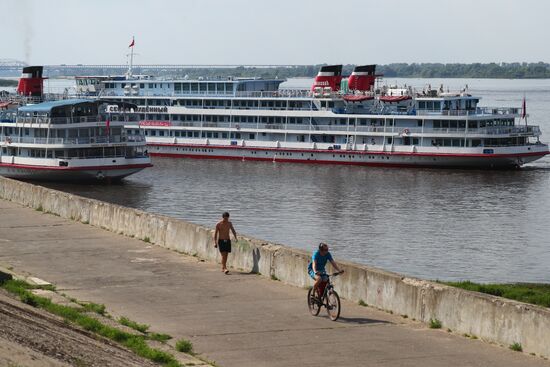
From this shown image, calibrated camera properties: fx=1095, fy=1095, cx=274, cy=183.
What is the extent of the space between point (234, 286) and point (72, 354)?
7470 mm

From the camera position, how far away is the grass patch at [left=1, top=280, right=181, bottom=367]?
15.2m

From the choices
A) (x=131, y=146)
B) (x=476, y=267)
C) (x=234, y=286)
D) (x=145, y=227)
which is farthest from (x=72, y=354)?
(x=131, y=146)

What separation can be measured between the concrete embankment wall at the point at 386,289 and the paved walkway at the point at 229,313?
222mm

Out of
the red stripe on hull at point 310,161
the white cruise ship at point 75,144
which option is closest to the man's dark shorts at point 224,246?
the white cruise ship at point 75,144

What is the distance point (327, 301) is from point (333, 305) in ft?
0.50

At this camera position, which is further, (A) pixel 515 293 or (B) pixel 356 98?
(B) pixel 356 98

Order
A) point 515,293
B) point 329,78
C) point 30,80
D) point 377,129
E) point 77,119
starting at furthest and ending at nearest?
1. point 329,78
2. point 30,80
3. point 377,129
4. point 77,119
5. point 515,293

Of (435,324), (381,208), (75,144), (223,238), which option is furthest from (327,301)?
(75,144)

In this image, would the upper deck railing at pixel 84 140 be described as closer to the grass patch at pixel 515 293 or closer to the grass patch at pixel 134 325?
the grass patch at pixel 515 293

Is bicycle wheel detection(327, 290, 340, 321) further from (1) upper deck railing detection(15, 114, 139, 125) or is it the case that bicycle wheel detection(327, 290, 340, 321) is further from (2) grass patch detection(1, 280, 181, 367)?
(1) upper deck railing detection(15, 114, 139, 125)

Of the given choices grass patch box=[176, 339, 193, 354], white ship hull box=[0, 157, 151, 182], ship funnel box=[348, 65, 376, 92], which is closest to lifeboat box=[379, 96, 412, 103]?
ship funnel box=[348, 65, 376, 92]

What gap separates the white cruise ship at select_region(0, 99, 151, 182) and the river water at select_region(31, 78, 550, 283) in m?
1.11

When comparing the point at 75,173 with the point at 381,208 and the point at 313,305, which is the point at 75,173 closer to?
the point at 381,208

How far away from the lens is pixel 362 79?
290 feet
